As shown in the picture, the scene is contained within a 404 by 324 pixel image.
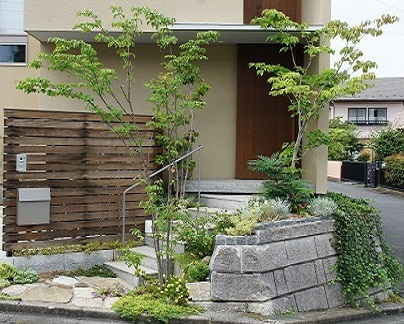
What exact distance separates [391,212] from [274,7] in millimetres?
10313

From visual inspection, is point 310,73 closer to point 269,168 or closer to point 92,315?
point 269,168

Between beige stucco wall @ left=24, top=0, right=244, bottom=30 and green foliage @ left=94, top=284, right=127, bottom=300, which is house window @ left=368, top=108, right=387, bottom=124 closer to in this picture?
beige stucco wall @ left=24, top=0, right=244, bottom=30

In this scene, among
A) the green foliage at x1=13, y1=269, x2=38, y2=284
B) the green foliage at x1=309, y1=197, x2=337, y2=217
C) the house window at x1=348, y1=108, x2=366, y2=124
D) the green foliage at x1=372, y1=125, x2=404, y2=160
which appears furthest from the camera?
the house window at x1=348, y1=108, x2=366, y2=124

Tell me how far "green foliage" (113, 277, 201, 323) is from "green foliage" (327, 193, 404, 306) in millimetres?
2269

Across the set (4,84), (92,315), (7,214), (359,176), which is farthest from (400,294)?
(359,176)

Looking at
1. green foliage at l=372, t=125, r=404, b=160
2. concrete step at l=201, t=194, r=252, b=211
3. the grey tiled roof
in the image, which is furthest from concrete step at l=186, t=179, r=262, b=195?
the grey tiled roof

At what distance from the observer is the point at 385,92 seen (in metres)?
46.2

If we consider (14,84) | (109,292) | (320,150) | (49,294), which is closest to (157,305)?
(109,292)

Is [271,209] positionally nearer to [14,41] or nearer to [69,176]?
[69,176]

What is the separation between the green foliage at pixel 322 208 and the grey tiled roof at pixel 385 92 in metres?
37.2

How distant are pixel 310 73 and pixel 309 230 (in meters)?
3.69

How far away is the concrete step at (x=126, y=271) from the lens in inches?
284

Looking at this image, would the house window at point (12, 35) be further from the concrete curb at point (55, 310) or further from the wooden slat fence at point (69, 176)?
the concrete curb at point (55, 310)

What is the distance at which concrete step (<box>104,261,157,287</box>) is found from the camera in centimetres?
721
